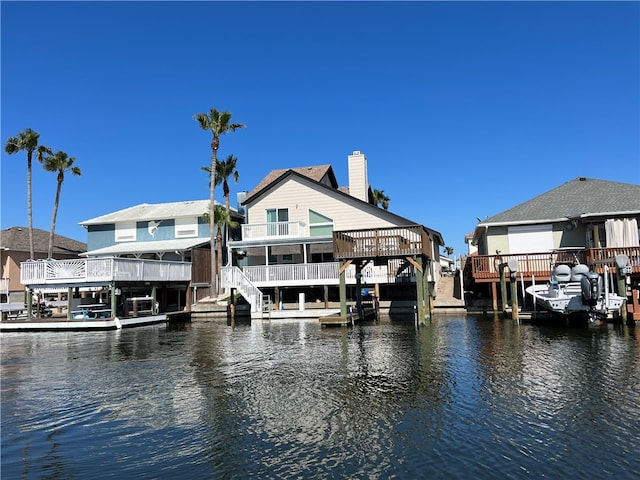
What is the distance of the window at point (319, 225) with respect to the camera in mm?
32594

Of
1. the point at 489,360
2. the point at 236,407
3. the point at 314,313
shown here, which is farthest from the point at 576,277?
the point at 236,407

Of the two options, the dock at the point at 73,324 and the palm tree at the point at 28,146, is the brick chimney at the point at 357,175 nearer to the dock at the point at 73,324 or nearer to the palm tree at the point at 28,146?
the dock at the point at 73,324

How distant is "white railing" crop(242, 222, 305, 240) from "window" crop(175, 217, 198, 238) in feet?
23.5

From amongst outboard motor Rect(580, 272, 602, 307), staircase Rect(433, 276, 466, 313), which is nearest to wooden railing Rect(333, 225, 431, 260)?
outboard motor Rect(580, 272, 602, 307)

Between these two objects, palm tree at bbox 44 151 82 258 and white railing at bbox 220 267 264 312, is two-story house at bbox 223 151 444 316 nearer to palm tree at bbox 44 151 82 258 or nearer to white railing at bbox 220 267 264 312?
white railing at bbox 220 267 264 312

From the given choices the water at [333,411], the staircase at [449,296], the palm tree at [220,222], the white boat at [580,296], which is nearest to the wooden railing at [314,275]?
the staircase at [449,296]

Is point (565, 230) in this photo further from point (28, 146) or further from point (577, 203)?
point (28, 146)

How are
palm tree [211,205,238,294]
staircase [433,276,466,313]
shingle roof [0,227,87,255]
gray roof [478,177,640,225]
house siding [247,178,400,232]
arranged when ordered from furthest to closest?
shingle roof [0,227,87,255] → palm tree [211,205,238,294] → house siding [247,178,400,232] → staircase [433,276,466,313] → gray roof [478,177,640,225]

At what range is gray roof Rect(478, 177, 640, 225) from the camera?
26016mm

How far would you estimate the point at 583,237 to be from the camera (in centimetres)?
2736

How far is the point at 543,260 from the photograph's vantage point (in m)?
25.7

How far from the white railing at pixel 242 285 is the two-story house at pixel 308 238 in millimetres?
61

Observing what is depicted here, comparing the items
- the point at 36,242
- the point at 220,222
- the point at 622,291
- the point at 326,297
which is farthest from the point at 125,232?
the point at 622,291

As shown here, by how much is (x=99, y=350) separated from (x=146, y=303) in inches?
623
